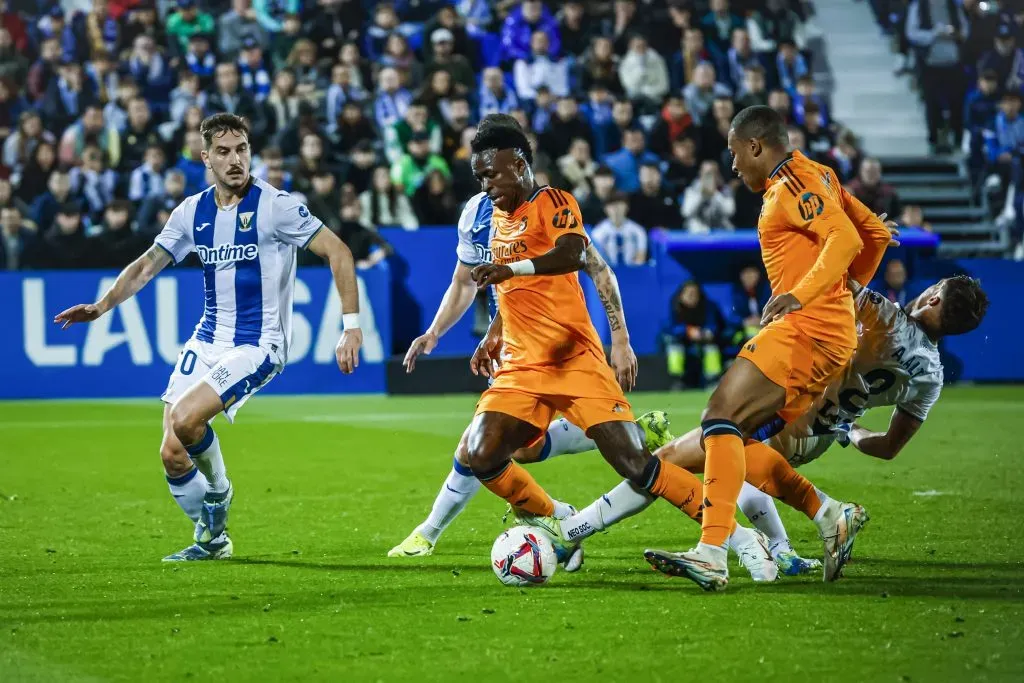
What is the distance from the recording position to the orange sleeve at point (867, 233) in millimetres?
6555

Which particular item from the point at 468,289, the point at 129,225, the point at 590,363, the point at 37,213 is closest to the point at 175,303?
the point at 129,225

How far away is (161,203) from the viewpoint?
1709cm

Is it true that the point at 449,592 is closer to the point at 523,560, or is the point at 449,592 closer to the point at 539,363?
the point at 523,560

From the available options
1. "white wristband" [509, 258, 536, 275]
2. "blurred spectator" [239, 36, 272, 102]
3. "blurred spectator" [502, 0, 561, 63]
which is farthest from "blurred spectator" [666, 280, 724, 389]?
"white wristband" [509, 258, 536, 275]

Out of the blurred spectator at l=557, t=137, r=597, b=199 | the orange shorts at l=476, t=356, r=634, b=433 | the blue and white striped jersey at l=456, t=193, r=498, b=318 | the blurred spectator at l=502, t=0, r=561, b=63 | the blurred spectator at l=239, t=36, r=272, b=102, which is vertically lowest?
the orange shorts at l=476, t=356, r=634, b=433

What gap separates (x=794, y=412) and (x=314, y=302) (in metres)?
10.3

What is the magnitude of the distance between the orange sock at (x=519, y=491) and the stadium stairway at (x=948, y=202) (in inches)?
523

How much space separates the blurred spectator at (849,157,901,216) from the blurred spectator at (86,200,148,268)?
8.64 m

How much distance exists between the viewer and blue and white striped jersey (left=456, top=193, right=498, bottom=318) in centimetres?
730

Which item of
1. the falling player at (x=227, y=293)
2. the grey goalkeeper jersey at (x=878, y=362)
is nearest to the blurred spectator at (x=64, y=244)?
the falling player at (x=227, y=293)

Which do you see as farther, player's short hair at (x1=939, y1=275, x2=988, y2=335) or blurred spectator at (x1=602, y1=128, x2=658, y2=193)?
blurred spectator at (x1=602, y1=128, x2=658, y2=193)

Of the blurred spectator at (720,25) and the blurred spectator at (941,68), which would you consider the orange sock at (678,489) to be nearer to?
the blurred spectator at (720,25)

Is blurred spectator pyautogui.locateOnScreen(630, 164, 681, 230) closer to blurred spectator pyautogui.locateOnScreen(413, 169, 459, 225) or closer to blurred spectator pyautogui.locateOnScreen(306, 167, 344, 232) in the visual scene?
blurred spectator pyautogui.locateOnScreen(413, 169, 459, 225)

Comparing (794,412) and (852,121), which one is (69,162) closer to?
(852,121)
